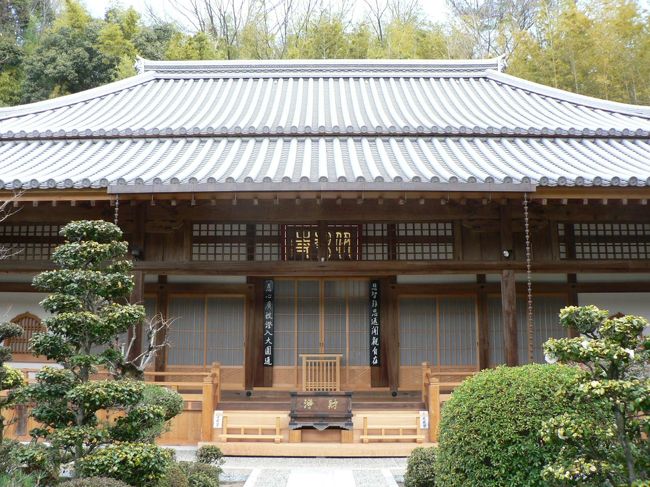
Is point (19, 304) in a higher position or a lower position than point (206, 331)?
higher

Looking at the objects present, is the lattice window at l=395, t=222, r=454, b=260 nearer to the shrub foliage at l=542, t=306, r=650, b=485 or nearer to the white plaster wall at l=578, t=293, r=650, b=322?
the white plaster wall at l=578, t=293, r=650, b=322

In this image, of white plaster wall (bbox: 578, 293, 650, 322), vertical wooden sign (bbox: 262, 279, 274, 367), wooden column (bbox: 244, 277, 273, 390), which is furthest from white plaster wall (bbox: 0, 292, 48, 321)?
white plaster wall (bbox: 578, 293, 650, 322)

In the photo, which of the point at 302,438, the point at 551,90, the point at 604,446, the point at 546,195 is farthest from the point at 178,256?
the point at 551,90

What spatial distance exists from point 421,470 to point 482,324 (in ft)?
16.2

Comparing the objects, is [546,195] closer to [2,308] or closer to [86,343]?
[86,343]

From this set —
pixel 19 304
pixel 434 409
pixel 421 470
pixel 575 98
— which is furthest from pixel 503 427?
pixel 575 98

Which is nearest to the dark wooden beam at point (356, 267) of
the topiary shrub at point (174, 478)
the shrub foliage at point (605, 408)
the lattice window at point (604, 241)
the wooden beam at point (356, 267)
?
the wooden beam at point (356, 267)

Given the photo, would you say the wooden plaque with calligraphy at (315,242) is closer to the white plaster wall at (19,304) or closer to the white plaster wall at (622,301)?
the white plaster wall at (622,301)

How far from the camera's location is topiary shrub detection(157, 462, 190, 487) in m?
5.56

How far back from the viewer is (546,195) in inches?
327

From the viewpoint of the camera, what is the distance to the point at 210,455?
739cm

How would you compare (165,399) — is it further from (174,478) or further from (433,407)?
(433,407)

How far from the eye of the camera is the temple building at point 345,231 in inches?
335

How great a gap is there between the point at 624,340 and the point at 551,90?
1175 cm
